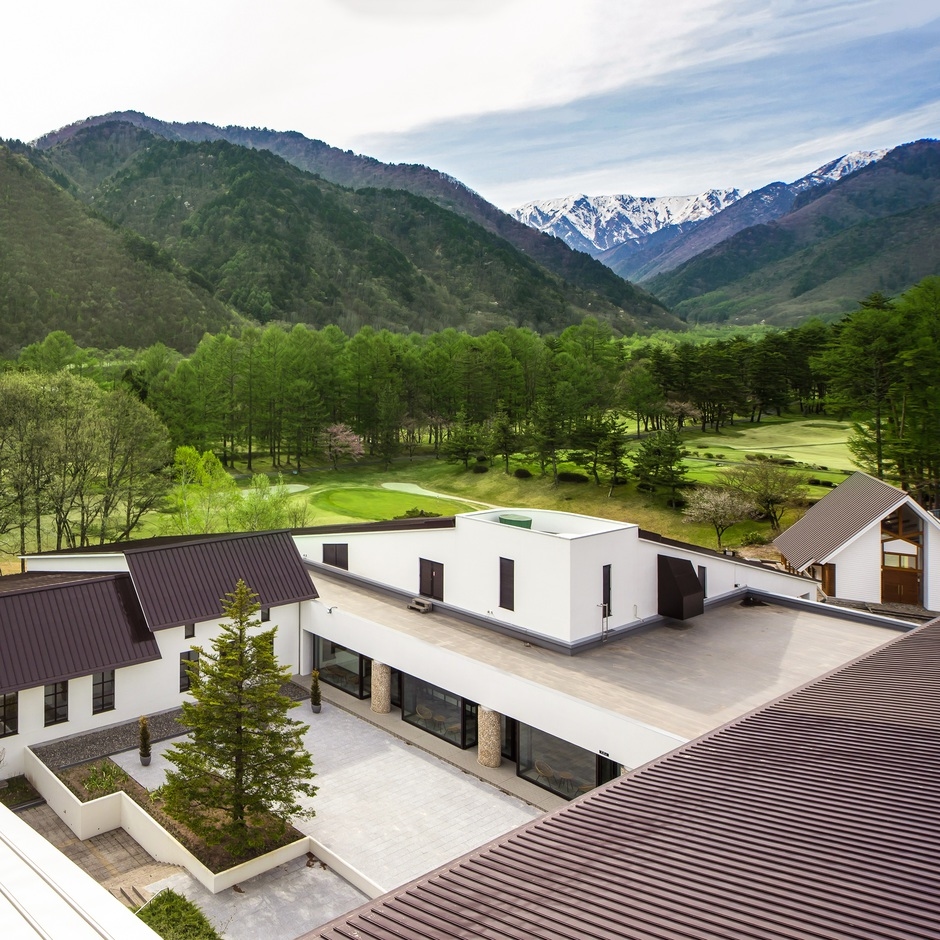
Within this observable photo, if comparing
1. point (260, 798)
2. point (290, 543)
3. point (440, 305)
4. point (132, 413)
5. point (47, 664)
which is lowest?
point (260, 798)

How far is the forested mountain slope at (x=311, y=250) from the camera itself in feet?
473

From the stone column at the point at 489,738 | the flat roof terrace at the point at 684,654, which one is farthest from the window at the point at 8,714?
the stone column at the point at 489,738

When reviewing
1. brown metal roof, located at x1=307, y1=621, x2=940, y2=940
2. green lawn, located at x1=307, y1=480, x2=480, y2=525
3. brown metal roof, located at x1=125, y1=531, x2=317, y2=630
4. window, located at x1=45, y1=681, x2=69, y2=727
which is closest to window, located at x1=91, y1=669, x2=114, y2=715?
window, located at x1=45, y1=681, x2=69, y2=727

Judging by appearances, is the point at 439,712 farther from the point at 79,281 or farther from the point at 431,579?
the point at 79,281

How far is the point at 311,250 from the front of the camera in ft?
515

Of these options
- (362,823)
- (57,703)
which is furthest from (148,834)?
(57,703)

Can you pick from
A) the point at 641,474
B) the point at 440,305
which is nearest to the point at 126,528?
the point at 641,474

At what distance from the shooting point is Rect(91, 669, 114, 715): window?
17656 mm

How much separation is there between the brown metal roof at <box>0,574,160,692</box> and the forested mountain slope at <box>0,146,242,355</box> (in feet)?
260

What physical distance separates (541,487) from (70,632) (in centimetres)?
3941

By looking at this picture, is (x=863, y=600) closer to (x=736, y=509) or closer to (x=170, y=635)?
(x=736, y=509)

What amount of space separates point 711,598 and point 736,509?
18638mm

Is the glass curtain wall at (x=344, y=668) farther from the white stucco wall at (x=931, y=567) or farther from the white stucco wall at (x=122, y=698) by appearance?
the white stucco wall at (x=931, y=567)

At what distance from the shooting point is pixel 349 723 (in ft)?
Result: 61.5
